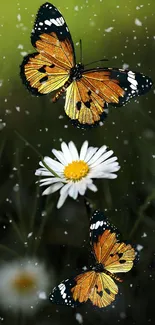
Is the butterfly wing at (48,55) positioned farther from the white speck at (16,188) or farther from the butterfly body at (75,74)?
the white speck at (16,188)

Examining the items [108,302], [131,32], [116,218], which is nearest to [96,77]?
[131,32]

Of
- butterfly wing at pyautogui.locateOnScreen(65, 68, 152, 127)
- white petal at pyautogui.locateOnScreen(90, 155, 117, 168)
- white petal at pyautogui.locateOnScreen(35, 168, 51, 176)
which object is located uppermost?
butterfly wing at pyautogui.locateOnScreen(65, 68, 152, 127)

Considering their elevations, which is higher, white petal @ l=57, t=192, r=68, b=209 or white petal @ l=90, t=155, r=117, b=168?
white petal @ l=90, t=155, r=117, b=168

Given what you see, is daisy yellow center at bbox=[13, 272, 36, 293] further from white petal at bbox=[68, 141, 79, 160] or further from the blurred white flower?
white petal at bbox=[68, 141, 79, 160]

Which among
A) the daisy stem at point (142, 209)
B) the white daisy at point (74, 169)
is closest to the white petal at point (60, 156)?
the white daisy at point (74, 169)

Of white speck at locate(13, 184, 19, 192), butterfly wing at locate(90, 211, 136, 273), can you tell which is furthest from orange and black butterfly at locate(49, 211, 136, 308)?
white speck at locate(13, 184, 19, 192)
